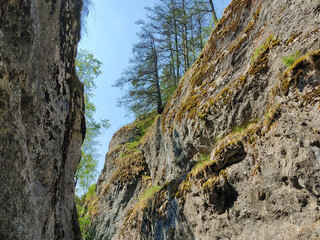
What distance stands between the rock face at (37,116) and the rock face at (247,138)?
335 centimetres

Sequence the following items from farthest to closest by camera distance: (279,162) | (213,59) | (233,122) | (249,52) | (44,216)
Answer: (213,59) → (249,52) → (233,122) → (279,162) → (44,216)

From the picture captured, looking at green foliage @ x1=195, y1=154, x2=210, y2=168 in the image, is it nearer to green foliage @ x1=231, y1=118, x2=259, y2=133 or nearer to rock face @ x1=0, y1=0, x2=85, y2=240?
green foliage @ x1=231, y1=118, x2=259, y2=133

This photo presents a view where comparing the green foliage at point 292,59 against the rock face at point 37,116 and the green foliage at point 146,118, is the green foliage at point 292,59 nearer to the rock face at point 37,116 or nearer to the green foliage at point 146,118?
the rock face at point 37,116

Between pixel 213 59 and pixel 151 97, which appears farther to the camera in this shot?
pixel 151 97

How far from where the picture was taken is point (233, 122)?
6.64 metres

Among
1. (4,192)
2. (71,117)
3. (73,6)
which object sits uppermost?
(73,6)

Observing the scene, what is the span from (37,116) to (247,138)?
4409 millimetres

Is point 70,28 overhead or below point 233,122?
overhead

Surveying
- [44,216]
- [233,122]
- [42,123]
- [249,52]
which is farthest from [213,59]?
[44,216]

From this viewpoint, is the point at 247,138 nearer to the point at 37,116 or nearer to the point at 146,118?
the point at 37,116

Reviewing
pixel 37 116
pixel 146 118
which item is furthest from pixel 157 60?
pixel 37 116

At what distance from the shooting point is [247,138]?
18.7 feet

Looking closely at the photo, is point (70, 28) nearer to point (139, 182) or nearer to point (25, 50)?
point (25, 50)

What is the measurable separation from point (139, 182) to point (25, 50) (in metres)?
11.0
